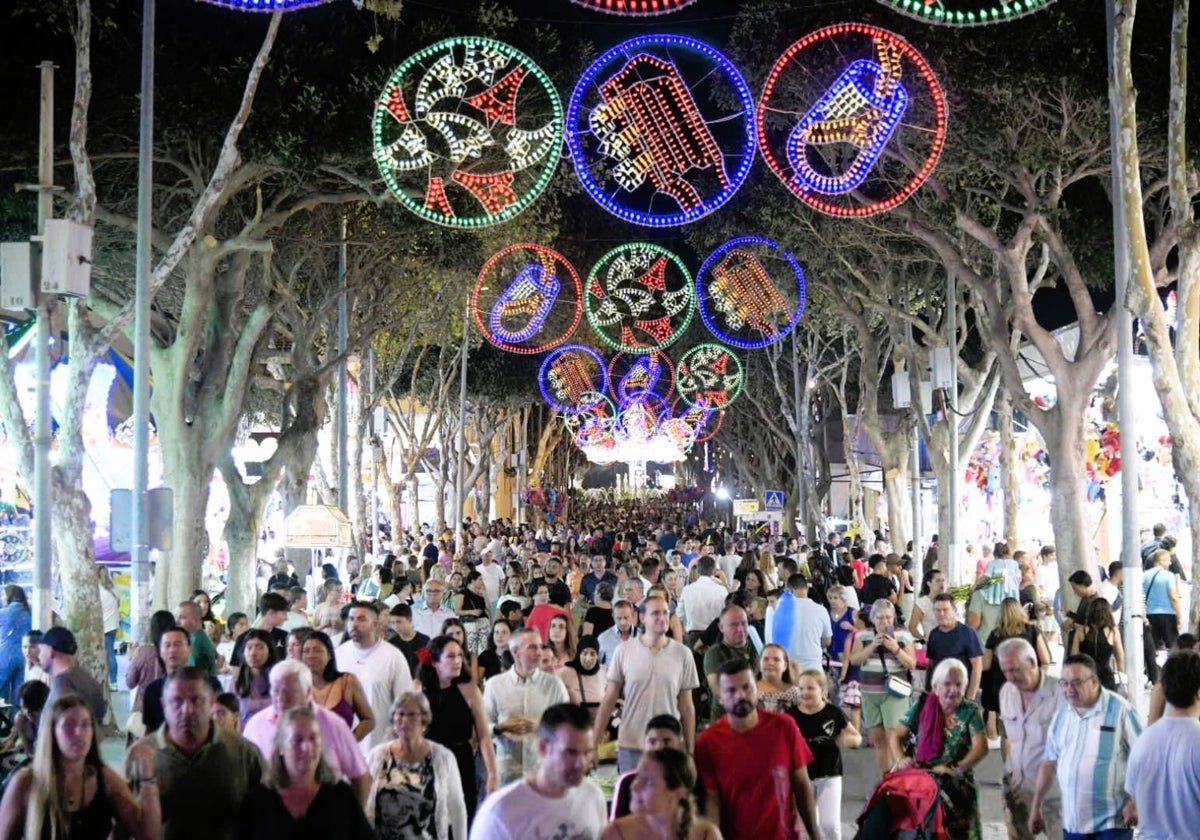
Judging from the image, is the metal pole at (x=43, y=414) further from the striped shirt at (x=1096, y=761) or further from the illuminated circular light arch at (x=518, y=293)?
the striped shirt at (x=1096, y=761)

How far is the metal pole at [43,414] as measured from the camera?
43.4 feet

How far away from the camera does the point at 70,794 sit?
5586 mm

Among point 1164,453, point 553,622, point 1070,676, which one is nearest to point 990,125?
point 1164,453

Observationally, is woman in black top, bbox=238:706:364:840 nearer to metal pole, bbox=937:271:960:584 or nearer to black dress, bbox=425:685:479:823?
black dress, bbox=425:685:479:823

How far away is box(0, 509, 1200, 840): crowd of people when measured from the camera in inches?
213

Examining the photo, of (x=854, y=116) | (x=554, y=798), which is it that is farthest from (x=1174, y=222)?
(x=554, y=798)

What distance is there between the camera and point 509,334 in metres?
24.3

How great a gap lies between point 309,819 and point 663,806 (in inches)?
51.0

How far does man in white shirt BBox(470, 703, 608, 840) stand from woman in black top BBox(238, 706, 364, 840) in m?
0.49

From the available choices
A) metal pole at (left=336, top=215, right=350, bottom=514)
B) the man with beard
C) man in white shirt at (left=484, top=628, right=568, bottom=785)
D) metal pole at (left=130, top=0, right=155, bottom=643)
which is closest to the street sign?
metal pole at (left=336, top=215, right=350, bottom=514)

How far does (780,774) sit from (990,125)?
544 inches

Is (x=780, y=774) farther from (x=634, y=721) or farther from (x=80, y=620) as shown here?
(x=80, y=620)

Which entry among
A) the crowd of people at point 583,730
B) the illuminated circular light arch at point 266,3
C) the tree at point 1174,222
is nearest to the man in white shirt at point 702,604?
the crowd of people at point 583,730

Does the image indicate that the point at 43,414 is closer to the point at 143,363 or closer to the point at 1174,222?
the point at 143,363
